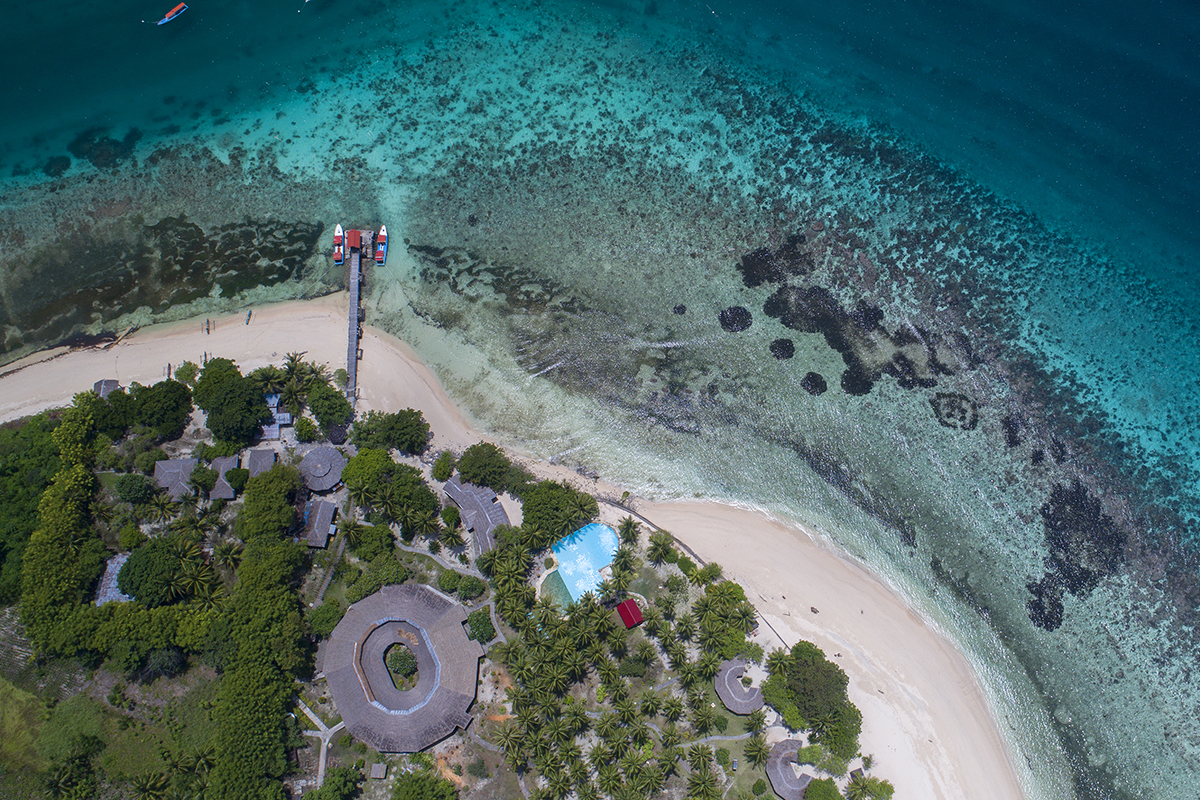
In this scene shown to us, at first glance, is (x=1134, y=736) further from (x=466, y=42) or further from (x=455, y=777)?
(x=466, y=42)

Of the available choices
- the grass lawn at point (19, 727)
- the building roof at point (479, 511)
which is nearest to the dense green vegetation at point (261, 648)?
the building roof at point (479, 511)

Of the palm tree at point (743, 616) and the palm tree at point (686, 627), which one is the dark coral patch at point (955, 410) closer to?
the palm tree at point (743, 616)

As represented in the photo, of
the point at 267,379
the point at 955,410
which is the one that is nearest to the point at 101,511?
the point at 267,379

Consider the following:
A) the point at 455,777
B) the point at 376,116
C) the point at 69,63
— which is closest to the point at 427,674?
the point at 455,777

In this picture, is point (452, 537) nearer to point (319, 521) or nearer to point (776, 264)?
point (319, 521)

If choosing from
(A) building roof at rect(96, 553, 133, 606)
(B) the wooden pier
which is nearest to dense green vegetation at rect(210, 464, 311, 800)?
(A) building roof at rect(96, 553, 133, 606)

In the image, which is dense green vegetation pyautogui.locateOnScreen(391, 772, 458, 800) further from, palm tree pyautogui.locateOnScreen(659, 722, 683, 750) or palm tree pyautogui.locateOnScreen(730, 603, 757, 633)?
palm tree pyautogui.locateOnScreen(730, 603, 757, 633)

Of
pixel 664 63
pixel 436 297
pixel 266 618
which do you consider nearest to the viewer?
pixel 266 618
